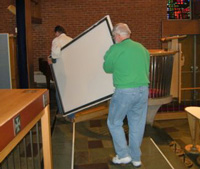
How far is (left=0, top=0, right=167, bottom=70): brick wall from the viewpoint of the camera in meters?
8.66

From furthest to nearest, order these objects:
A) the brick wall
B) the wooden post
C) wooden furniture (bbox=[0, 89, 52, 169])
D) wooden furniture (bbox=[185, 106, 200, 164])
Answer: the brick wall < wooden furniture (bbox=[185, 106, 200, 164]) < the wooden post < wooden furniture (bbox=[0, 89, 52, 169])

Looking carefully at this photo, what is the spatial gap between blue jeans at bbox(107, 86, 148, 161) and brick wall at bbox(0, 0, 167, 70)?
20.5ft

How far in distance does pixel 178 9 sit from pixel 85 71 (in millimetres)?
6307

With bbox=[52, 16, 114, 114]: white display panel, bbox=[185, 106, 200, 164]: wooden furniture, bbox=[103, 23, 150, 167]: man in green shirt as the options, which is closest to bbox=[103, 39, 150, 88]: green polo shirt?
bbox=[103, 23, 150, 167]: man in green shirt

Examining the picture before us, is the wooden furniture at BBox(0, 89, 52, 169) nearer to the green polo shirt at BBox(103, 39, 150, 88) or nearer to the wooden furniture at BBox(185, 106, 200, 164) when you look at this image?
the green polo shirt at BBox(103, 39, 150, 88)

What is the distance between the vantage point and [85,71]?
3824 millimetres

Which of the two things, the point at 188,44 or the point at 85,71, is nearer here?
the point at 85,71

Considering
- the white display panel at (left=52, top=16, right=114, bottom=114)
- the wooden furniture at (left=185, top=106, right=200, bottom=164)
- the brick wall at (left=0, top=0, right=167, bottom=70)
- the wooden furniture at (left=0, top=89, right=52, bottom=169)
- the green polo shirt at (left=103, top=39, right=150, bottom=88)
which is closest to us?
the wooden furniture at (left=0, top=89, right=52, bottom=169)

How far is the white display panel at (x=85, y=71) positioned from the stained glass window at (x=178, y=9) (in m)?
5.96

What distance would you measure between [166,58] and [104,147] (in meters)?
1.83

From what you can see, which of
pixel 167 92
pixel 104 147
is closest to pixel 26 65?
pixel 104 147

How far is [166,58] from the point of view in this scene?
15.1ft

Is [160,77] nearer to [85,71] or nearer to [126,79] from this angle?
[85,71]

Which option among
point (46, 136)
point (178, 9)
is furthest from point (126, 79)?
point (178, 9)
